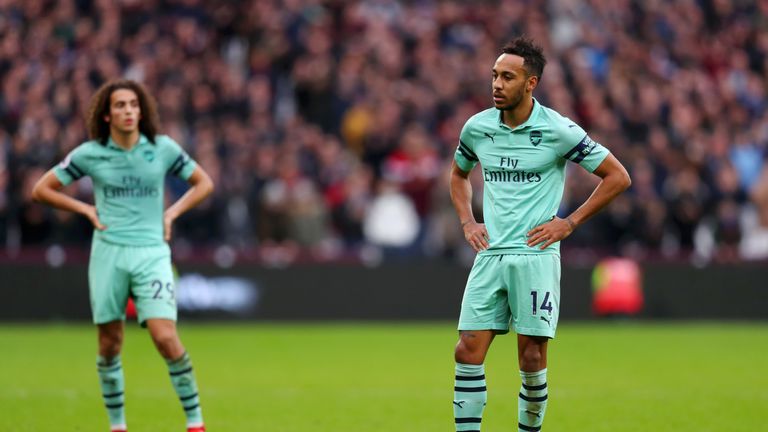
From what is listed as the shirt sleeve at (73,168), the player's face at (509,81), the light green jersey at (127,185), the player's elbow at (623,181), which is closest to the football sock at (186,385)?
the light green jersey at (127,185)

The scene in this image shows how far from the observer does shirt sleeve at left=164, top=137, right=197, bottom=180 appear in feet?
33.4

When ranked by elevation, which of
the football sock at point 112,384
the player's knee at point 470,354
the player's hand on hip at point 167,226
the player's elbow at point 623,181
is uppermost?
the player's elbow at point 623,181

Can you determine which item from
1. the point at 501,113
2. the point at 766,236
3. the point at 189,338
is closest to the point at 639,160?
the point at 766,236

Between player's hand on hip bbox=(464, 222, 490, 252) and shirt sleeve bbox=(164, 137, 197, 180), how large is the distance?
2.65 metres

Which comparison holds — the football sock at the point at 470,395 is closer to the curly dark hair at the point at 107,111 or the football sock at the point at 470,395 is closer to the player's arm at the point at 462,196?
the player's arm at the point at 462,196

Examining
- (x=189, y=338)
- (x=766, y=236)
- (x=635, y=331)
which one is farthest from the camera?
(x=766, y=236)

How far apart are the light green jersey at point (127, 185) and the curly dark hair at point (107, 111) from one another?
0.23 feet

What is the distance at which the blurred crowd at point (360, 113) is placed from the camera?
20.7 meters

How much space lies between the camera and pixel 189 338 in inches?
732

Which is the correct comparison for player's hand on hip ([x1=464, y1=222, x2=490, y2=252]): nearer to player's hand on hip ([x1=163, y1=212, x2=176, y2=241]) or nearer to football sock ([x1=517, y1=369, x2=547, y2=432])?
football sock ([x1=517, y1=369, x2=547, y2=432])

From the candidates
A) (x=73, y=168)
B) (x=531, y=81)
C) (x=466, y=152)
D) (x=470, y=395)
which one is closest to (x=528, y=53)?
(x=531, y=81)

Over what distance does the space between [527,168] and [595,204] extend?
52 centimetres

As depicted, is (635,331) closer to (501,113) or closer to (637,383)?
(637,383)

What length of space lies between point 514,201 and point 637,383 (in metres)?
5.92
